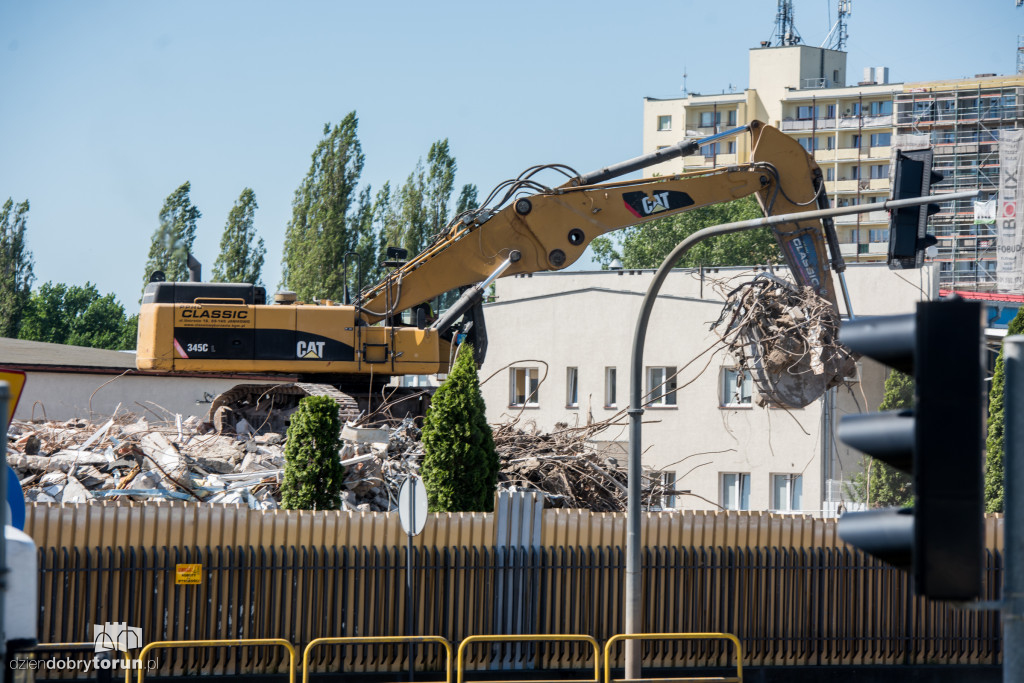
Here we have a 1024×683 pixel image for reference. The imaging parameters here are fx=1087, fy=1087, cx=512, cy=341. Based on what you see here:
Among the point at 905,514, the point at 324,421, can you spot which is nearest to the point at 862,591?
the point at 324,421

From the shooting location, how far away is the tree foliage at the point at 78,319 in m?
80.8

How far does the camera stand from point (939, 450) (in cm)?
380

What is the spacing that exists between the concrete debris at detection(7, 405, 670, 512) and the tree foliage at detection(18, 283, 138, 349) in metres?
62.9

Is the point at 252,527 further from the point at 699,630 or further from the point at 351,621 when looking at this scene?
the point at 699,630

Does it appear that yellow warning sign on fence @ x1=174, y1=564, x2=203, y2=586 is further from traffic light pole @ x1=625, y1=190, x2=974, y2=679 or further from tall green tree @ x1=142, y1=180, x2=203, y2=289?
tall green tree @ x1=142, y1=180, x2=203, y2=289

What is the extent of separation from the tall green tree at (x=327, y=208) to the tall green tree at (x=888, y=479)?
28.1 m

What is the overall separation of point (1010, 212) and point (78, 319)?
6501 centimetres

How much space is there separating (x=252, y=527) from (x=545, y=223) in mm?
7569

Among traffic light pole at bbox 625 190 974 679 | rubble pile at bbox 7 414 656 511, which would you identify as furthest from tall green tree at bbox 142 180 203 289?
traffic light pole at bbox 625 190 974 679

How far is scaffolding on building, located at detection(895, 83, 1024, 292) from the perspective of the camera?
7562 centimetres

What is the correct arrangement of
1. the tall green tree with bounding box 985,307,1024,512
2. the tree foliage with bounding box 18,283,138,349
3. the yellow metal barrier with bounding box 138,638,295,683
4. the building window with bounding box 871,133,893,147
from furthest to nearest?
the building window with bounding box 871,133,893,147 < the tree foliage with bounding box 18,283,138,349 < the tall green tree with bounding box 985,307,1024,512 < the yellow metal barrier with bounding box 138,638,295,683

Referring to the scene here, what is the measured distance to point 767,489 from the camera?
32312mm

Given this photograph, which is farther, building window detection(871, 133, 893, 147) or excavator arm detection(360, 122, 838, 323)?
building window detection(871, 133, 893, 147)

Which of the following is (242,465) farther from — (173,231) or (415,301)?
(173,231)
